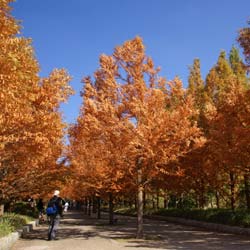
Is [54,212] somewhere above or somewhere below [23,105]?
below

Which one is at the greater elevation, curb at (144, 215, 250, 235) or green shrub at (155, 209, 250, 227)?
green shrub at (155, 209, 250, 227)

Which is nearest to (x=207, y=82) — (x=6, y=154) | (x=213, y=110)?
(x=213, y=110)

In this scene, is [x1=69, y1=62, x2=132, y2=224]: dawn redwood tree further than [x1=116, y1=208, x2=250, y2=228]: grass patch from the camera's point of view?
No

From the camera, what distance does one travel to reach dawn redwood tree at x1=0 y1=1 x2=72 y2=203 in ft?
26.5

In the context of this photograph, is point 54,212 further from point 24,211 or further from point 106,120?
point 24,211

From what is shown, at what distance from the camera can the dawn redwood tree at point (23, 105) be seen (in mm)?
8087

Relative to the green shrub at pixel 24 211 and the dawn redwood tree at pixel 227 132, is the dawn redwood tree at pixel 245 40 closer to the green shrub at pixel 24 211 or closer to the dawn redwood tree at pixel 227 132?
the dawn redwood tree at pixel 227 132

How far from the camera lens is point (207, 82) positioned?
82.6ft

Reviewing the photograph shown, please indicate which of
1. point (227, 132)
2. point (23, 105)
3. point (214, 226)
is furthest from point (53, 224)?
point (214, 226)

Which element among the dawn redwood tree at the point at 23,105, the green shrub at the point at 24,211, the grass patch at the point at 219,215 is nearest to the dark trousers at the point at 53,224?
the dawn redwood tree at the point at 23,105

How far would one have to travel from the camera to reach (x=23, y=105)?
9.98m

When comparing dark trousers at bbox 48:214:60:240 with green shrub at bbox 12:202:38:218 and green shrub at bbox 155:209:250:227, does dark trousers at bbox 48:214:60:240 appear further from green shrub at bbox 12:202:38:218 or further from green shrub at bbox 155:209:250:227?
green shrub at bbox 12:202:38:218

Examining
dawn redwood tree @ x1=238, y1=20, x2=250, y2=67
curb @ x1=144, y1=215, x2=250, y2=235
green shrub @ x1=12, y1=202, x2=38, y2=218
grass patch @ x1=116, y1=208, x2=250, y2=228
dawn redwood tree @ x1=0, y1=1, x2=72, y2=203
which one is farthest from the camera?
green shrub @ x1=12, y1=202, x2=38, y2=218

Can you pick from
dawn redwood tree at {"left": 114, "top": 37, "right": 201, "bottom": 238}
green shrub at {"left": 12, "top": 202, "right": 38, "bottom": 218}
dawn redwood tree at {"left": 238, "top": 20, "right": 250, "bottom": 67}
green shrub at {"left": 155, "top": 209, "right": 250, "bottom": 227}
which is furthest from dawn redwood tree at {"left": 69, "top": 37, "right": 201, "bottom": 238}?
green shrub at {"left": 12, "top": 202, "right": 38, "bottom": 218}
